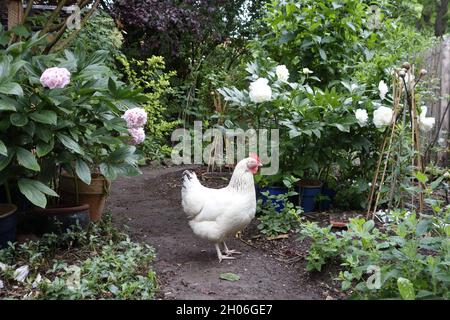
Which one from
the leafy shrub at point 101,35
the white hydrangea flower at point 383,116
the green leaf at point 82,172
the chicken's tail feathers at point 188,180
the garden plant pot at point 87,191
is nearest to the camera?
the green leaf at point 82,172

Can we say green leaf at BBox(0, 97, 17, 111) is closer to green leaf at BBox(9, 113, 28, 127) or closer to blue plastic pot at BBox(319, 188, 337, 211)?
green leaf at BBox(9, 113, 28, 127)

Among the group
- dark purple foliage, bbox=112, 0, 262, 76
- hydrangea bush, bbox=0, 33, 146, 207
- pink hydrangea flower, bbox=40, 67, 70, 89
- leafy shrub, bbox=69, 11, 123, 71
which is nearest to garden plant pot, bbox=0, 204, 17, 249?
hydrangea bush, bbox=0, 33, 146, 207

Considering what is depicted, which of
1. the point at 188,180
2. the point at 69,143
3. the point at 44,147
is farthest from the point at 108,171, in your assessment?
the point at 188,180

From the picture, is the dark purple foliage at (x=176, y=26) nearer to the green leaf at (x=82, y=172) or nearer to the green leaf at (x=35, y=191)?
the green leaf at (x=82, y=172)

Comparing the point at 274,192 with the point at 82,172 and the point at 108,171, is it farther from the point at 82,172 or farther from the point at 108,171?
the point at 82,172

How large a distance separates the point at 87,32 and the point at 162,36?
1.76 m

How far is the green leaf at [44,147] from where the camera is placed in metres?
2.84

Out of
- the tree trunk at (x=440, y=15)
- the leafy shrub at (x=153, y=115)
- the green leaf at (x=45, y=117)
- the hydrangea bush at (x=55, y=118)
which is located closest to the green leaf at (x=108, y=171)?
the hydrangea bush at (x=55, y=118)

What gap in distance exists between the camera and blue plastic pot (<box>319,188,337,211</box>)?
14.0 ft

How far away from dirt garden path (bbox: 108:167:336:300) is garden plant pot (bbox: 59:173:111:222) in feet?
1.23

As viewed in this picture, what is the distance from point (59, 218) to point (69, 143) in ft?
2.02

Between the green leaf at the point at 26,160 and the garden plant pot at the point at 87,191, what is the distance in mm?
709

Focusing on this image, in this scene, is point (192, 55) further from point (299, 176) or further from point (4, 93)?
point (4, 93)
